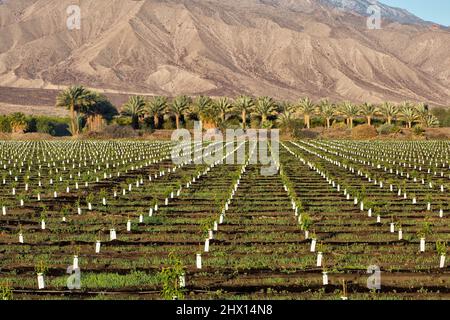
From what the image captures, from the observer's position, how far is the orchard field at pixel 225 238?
11.9 meters

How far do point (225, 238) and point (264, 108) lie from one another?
230 ft

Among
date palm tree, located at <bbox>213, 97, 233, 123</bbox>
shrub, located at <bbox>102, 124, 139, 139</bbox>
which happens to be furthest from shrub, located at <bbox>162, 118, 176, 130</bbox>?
date palm tree, located at <bbox>213, 97, 233, 123</bbox>

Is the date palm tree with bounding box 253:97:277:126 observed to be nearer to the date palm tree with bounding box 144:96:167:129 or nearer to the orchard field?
the date palm tree with bounding box 144:96:167:129

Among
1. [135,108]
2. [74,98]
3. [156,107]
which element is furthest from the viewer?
[135,108]

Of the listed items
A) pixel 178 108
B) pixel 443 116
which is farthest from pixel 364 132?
pixel 443 116

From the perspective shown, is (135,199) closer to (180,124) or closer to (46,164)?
(46,164)

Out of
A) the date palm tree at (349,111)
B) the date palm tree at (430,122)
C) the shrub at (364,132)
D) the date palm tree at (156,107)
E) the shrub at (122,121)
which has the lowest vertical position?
the shrub at (364,132)

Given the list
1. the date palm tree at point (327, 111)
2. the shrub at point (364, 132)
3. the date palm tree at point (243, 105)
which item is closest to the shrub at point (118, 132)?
the date palm tree at point (243, 105)

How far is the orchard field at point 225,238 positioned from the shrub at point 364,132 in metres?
50.3

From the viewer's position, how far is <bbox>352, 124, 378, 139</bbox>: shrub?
270 ft

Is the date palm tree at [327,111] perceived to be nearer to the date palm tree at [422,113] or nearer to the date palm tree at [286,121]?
the date palm tree at [286,121]

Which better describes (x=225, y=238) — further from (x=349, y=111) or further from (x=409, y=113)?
(x=409, y=113)

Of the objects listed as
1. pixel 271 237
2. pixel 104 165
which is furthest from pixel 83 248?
pixel 104 165

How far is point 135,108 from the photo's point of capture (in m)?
86.9
